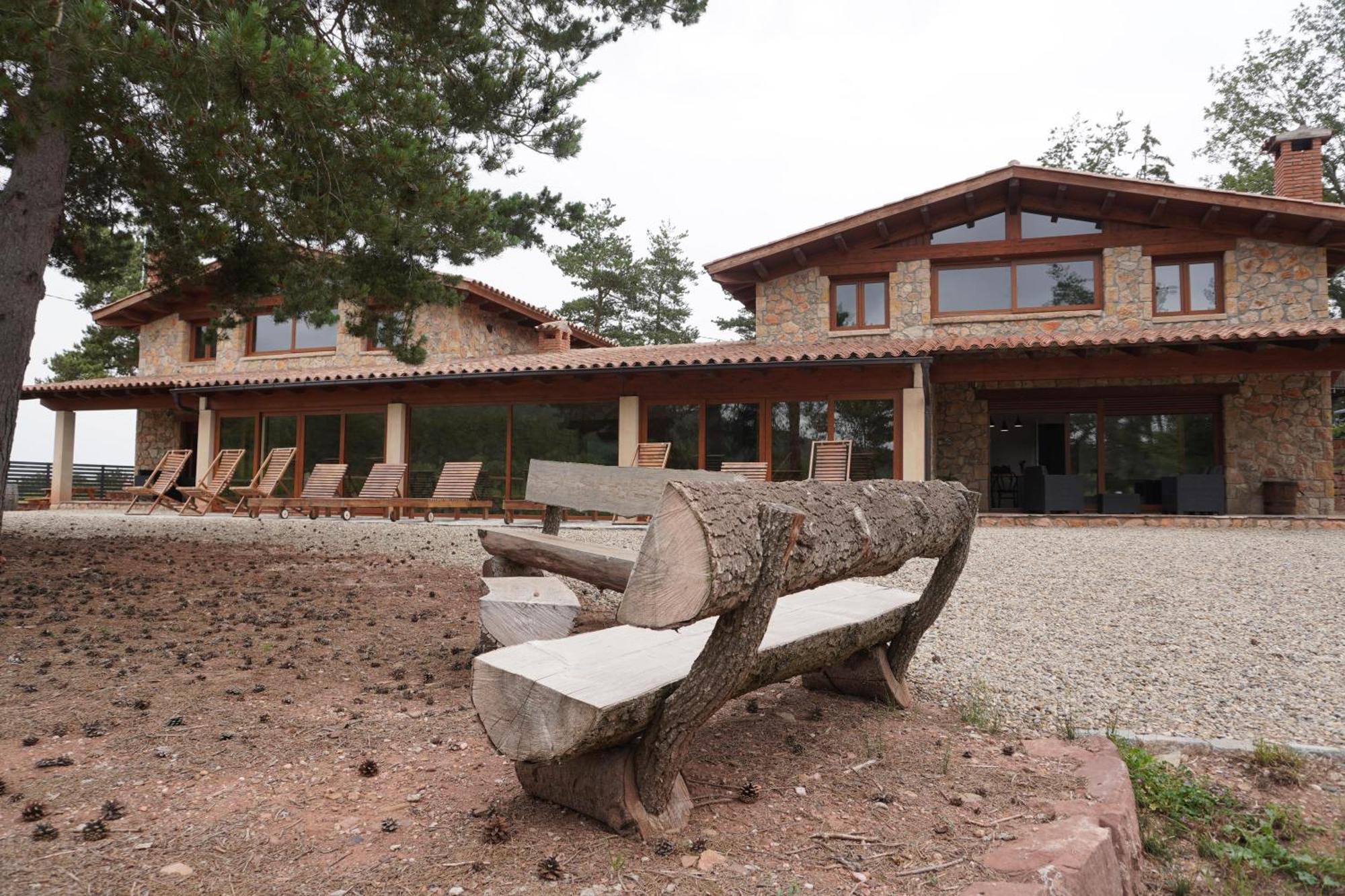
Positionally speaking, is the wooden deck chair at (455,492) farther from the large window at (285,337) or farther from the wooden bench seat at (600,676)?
the wooden bench seat at (600,676)

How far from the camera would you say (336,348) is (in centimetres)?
1585

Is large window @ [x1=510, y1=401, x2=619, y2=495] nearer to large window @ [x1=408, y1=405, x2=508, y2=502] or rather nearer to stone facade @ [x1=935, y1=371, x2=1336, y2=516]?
large window @ [x1=408, y1=405, x2=508, y2=502]

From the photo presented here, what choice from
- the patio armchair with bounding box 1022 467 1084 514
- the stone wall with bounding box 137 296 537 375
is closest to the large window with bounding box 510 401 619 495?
the stone wall with bounding box 137 296 537 375

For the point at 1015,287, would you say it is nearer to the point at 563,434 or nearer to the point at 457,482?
the point at 563,434

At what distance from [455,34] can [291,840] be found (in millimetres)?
6830

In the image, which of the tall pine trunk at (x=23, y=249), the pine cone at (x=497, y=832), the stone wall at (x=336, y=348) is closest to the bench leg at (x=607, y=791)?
the pine cone at (x=497, y=832)

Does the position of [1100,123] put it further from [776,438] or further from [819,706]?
[819,706]

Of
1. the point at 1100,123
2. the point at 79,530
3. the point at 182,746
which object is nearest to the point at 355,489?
the point at 79,530

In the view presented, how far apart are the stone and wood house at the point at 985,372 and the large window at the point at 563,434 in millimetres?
36

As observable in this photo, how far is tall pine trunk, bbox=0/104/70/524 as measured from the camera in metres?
→ 5.52

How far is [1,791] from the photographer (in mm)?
1976

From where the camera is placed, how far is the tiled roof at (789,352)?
397 inches

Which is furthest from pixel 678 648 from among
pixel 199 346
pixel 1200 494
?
pixel 199 346

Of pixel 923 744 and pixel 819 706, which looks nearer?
pixel 923 744
